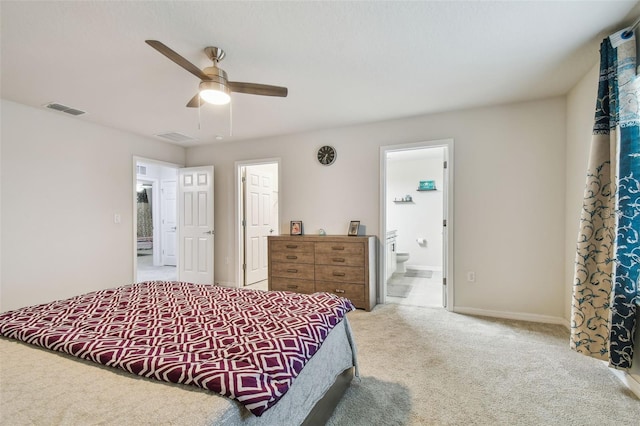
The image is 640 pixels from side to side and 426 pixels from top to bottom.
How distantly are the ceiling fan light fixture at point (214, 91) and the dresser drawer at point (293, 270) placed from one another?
235 centimetres

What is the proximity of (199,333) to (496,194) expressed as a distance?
3342 mm

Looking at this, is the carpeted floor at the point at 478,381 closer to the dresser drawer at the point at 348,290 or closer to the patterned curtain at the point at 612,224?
the patterned curtain at the point at 612,224

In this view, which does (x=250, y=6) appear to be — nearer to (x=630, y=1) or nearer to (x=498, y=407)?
(x=630, y=1)

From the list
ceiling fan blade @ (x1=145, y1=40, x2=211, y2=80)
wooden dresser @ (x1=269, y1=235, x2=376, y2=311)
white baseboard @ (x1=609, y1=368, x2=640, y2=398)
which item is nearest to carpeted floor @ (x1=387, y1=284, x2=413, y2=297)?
wooden dresser @ (x1=269, y1=235, x2=376, y2=311)

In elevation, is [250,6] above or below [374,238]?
above

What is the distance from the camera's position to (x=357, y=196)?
4055 millimetres

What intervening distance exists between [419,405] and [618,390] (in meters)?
1.34

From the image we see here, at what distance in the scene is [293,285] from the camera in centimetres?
399

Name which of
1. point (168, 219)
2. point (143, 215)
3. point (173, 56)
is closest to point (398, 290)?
point (173, 56)

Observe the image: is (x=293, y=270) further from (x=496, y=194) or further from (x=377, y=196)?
(x=496, y=194)

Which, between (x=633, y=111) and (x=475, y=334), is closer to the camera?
(x=633, y=111)

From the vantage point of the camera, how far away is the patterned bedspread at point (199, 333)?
1052 mm

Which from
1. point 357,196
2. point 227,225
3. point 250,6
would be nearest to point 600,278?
point 357,196

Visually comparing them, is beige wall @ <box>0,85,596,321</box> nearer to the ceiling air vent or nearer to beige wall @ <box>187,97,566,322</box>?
beige wall @ <box>187,97,566,322</box>
